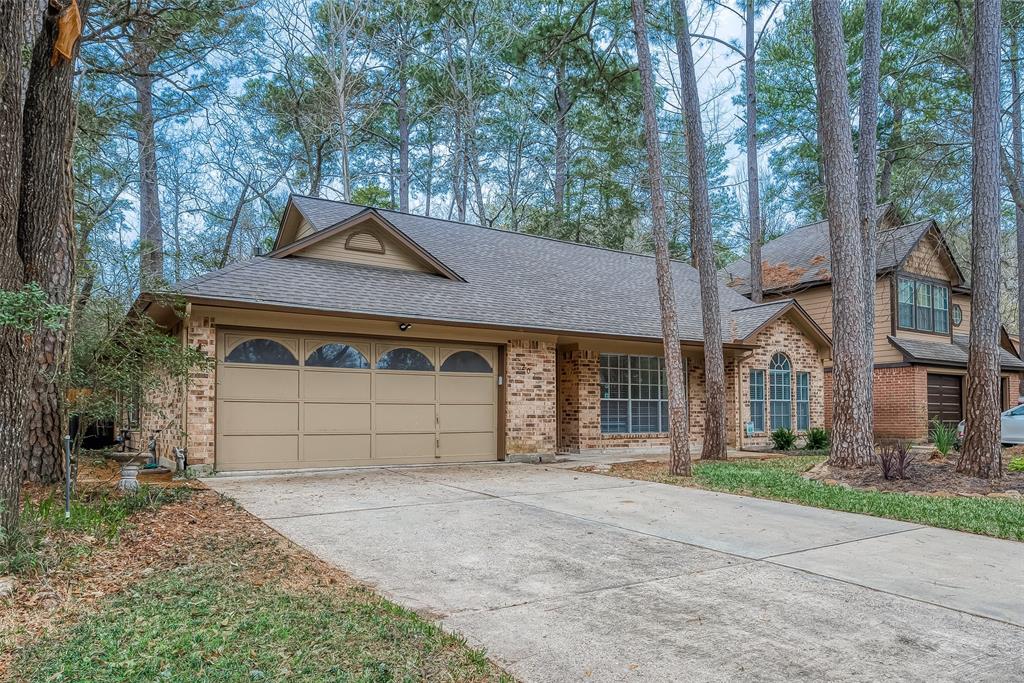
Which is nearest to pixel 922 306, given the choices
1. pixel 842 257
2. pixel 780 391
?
pixel 780 391

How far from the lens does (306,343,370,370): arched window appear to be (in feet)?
36.3

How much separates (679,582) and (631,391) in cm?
1073

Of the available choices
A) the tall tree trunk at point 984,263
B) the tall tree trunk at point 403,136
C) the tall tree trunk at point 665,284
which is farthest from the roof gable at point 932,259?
→ the tall tree trunk at point 403,136

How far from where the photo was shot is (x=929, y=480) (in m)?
9.38

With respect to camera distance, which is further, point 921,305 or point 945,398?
point 921,305

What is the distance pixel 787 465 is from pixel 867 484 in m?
2.52

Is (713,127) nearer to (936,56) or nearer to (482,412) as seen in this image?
(936,56)

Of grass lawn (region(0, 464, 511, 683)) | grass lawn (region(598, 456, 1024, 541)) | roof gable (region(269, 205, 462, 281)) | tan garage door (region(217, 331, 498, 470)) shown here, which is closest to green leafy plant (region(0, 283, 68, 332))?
grass lawn (region(0, 464, 511, 683))

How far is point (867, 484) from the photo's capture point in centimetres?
938

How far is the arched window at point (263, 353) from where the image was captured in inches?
412

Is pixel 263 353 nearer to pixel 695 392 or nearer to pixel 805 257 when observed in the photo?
pixel 695 392

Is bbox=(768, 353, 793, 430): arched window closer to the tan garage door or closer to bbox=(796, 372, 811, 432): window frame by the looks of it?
bbox=(796, 372, 811, 432): window frame

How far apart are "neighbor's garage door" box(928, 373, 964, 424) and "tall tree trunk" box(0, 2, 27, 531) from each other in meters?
21.1

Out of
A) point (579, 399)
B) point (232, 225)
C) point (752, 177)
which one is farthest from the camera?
point (232, 225)
